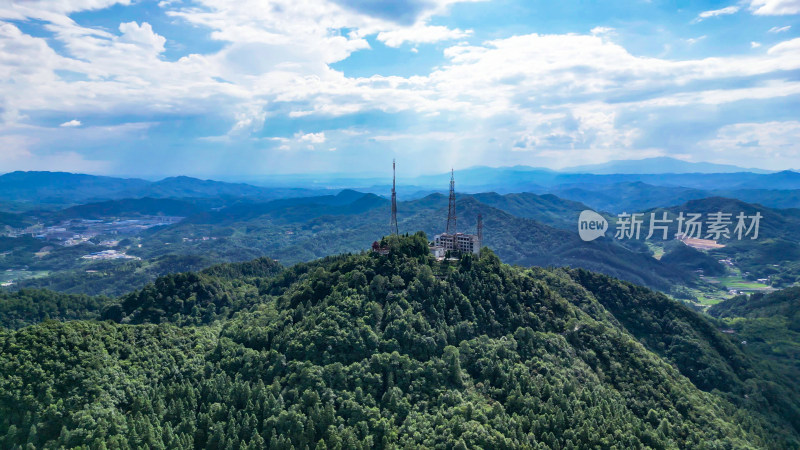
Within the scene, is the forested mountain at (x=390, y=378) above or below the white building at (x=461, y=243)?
below

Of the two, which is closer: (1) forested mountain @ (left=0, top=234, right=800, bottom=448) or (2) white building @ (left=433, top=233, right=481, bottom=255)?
(1) forested mountain @ (left=0, top=234, right=800, bottom=448)

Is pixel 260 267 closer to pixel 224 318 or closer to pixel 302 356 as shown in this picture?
pixel 224 318

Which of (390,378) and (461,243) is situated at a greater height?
(461,243)

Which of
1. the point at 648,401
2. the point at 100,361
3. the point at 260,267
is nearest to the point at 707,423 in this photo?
the point at 648,401

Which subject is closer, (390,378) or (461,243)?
(390,378)

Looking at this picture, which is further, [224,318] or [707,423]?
[224,318]
